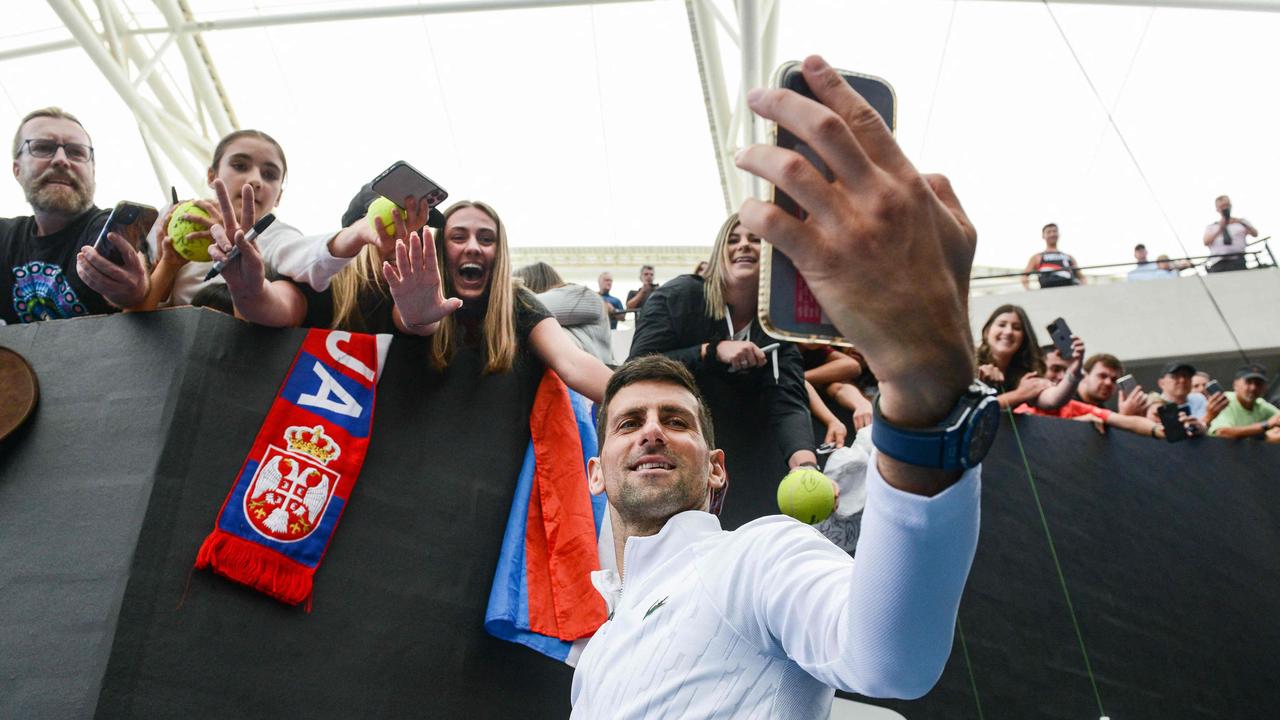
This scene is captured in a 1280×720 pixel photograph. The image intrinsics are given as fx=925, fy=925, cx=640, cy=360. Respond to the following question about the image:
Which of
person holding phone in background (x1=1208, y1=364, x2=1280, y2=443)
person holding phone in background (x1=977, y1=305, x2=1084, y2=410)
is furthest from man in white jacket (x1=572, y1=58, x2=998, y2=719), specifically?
person holding phone in background (x1=1208, y1=364, x2=1280, y2=443)

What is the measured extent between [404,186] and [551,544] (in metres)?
1.24

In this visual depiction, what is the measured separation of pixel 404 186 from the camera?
251cm

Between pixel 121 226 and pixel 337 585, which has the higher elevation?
pixel 121 226

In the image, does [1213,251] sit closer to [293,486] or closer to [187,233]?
[293,486]

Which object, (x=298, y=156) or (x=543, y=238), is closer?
(x=298, y=156)

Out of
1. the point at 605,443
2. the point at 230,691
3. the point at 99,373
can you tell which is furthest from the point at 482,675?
the point at 99,373

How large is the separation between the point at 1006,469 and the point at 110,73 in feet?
36.3

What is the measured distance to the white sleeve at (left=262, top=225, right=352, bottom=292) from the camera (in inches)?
112

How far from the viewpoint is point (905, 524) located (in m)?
0.94

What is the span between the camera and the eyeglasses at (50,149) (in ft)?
10.1

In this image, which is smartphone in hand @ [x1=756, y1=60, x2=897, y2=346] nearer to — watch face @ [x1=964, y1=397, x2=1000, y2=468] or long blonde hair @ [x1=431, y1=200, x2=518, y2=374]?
watch face @ [x1=964, y1=397, x2=1000, y2=468]

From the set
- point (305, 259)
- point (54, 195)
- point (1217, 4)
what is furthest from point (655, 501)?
point (1217, 4)

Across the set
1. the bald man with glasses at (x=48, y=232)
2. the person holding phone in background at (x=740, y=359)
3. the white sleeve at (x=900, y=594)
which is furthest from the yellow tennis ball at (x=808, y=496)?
the bald man with glasses at (x=48, y=232)

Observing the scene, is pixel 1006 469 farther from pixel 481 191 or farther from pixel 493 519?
pixel 481 191
